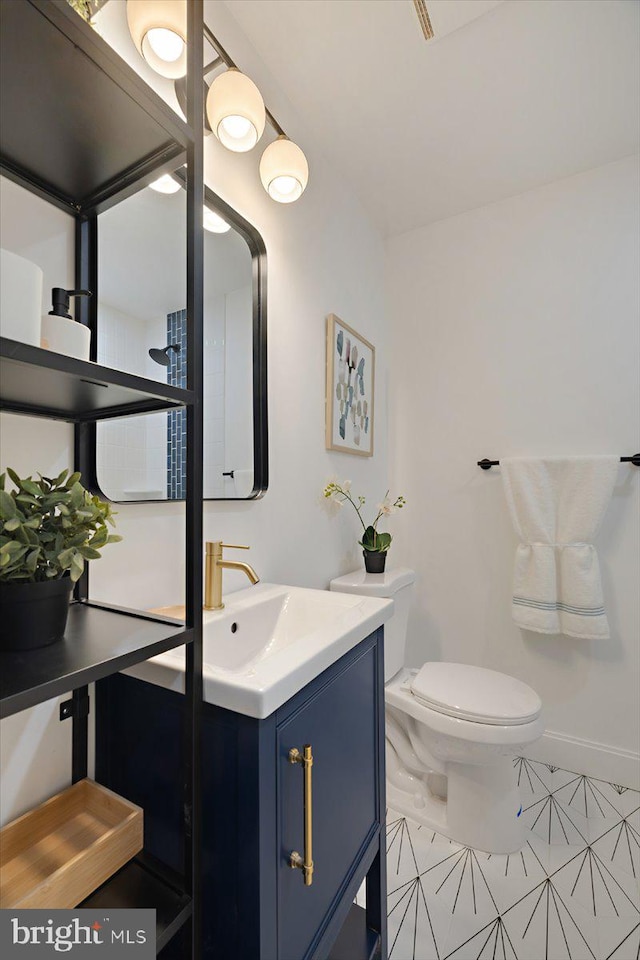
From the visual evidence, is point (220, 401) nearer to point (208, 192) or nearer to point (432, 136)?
point (208, 192)

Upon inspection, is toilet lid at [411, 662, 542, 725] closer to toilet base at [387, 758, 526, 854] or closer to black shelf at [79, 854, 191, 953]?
toilet base at [387, 758, 526, 854]

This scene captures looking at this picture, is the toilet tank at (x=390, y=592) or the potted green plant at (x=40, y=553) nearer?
the potted green plant at (x=40, y=553)

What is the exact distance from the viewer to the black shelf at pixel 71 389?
0.47m

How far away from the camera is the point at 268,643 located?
115 centimetres

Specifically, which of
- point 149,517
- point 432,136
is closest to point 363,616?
point 149,517

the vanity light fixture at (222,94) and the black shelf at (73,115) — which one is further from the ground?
the vanity light fixture at (222,94)

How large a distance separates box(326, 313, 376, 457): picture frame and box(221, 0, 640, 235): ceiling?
2.30ft

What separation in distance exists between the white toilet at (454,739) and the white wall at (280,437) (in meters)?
0.36

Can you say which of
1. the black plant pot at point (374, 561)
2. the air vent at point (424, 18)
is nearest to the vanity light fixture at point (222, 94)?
the air vent at point (424, 18)

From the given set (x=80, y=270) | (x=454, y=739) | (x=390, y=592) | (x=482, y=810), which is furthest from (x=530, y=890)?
(x=80, y=270)

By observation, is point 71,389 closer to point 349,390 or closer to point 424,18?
point 349,390

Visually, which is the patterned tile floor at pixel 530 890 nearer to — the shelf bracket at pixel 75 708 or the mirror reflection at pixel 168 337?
the shelf bracket at pixel 75 708

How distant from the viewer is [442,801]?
1647 millimetres

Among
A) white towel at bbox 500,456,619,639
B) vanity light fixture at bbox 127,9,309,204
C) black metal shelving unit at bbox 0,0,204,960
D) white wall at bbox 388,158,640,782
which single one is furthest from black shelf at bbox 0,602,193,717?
white wall at bbox 388,158,640,782
